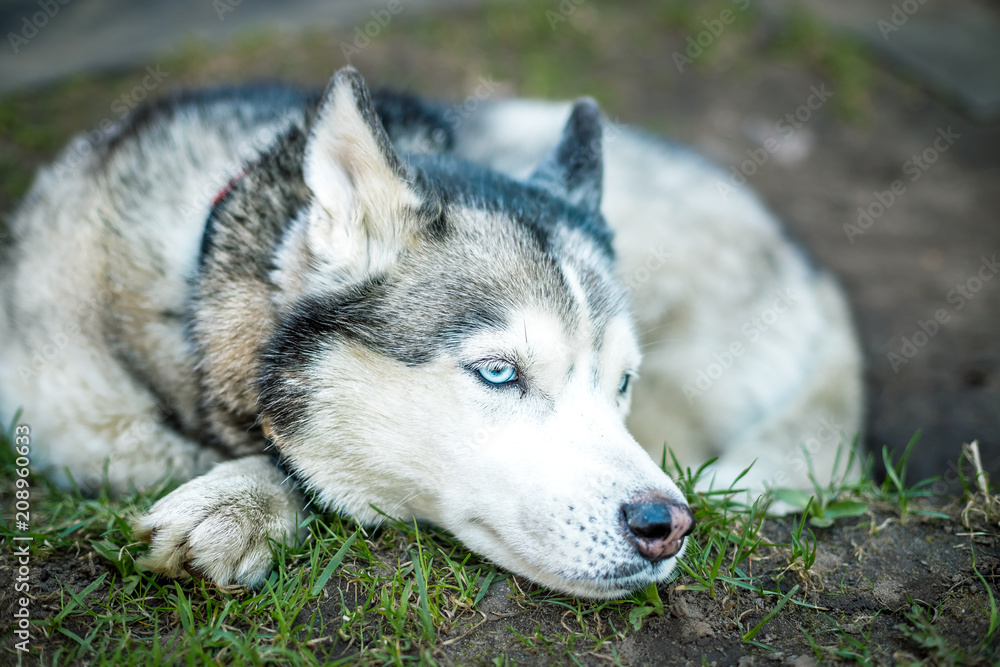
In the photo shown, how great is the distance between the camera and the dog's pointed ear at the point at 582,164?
312 cm

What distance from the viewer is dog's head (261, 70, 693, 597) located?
2.17 m

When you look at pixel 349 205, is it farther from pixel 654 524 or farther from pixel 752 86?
pixel 752 86

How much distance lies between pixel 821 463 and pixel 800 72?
17.4 feet

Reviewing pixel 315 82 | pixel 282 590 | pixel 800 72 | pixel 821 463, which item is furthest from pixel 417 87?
pixel 282 590

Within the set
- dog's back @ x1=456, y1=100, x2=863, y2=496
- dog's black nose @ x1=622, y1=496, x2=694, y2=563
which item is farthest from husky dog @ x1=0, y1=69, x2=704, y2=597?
dog's back @ x1=456, y1=100, x2=863, y2=496

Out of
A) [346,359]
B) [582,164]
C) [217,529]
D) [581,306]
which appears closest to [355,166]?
[346,359]

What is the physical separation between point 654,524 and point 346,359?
1.06 meters

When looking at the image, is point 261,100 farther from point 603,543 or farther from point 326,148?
point 603,543

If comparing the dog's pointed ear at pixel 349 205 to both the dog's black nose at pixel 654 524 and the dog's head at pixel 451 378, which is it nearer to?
the dog's head at pixel 451 378

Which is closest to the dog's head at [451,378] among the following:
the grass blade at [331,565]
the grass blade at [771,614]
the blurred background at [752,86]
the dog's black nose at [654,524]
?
the dog's black nose at [654,524]

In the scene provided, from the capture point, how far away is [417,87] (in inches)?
251

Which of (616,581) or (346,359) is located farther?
(346,359)

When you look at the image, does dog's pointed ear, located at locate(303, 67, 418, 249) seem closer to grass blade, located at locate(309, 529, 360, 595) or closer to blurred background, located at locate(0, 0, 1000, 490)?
grass blade, located at locate(309, 529, 360, 595)

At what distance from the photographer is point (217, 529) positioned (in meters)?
2.29
